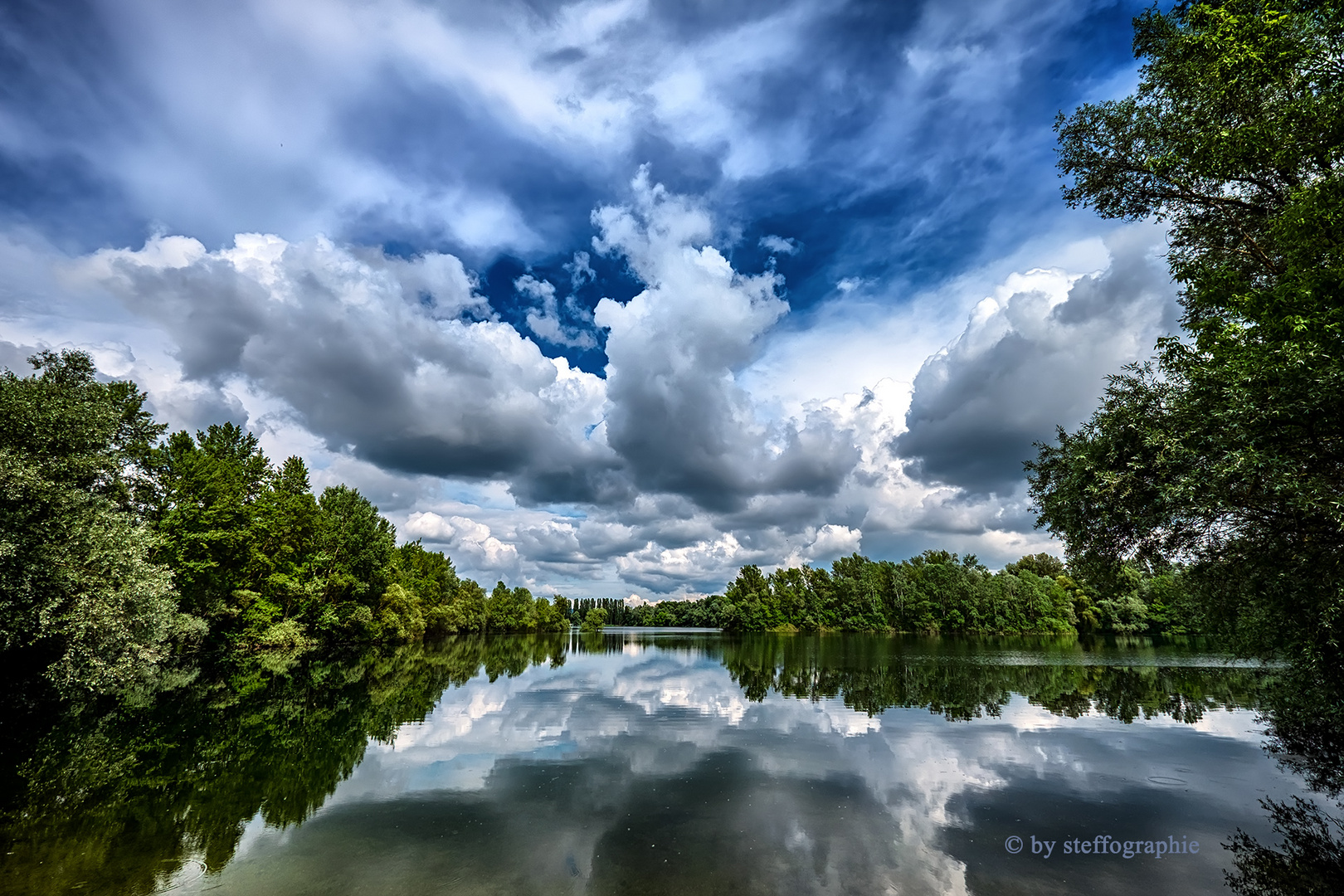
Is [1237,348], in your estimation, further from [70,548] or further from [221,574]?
[221,574]

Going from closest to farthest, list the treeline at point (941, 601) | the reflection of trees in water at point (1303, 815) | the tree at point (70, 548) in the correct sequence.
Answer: the reflection of trees in water at point (1303, 815)
the tree at point (70, 548)
the treeline at point (941, 601)

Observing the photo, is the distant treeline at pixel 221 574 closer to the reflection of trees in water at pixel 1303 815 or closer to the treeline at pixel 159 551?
the treeline at pixel 159 551

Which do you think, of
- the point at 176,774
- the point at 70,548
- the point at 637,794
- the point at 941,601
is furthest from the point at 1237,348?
the point at 941,601

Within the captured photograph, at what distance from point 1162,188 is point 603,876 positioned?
27.2 metres

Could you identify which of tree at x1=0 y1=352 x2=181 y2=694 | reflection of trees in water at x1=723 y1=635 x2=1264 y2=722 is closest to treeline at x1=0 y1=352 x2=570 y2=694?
tree at x1=0 y1=352 x2=181 y2=694

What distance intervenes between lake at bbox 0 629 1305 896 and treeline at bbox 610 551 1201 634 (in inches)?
3937

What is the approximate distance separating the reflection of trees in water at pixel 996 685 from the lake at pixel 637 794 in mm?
606

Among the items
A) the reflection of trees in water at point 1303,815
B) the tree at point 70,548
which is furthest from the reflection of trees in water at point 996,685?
the tree at point 70,548

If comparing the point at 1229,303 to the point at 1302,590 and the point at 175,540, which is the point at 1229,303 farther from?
the point at 175,540

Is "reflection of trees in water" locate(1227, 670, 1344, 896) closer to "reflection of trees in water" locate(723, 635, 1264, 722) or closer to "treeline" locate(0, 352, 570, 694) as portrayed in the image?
"reflection of trees in water" locate(723, 635, 1264, 722)

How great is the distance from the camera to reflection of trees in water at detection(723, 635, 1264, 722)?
29.9 m

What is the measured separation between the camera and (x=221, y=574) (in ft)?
182

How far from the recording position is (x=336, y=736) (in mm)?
22641

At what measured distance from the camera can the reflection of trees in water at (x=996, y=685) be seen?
29.9 metres
